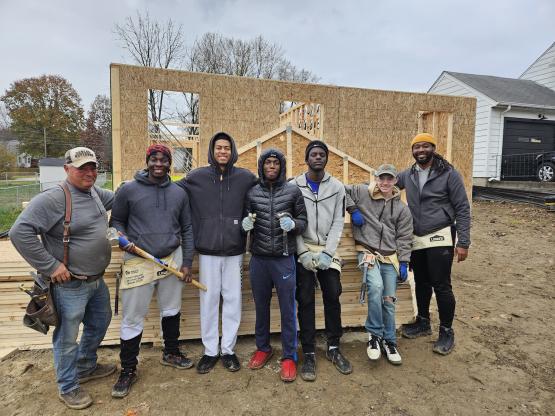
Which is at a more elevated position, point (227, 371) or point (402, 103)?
point (402, 103)

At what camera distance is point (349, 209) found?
3.28m

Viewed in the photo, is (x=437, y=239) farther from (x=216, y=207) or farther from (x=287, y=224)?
(x=216, y=207)

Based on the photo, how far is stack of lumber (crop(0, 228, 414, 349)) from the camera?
3.38m

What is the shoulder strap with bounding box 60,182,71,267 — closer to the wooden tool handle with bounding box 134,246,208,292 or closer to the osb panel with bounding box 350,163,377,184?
the wooden tool handle with bounding box 134,246,208,292

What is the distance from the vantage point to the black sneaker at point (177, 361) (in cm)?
315

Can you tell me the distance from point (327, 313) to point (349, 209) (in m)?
1.00

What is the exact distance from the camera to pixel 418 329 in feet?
12.8

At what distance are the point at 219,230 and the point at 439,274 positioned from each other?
222 centimetres

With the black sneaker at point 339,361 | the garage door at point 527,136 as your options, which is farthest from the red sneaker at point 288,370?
the garage door at point 527,136

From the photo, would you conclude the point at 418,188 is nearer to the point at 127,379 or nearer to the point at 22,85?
the point at 127,379

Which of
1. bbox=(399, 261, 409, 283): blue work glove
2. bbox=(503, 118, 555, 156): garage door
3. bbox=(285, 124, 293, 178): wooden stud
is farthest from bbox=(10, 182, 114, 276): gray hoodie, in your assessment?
bbox=(503, 118, 555, 156): garage door

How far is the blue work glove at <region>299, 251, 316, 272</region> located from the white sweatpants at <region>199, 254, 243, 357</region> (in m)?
0.57

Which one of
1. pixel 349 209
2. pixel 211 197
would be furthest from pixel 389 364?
pixel 211 197

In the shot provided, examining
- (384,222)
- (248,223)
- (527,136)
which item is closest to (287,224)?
(248,223)
